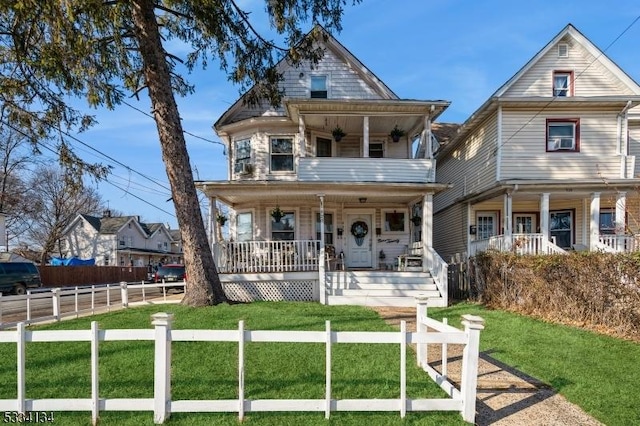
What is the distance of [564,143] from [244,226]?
1243 centimetres

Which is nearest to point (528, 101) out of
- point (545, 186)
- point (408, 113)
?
point (545, 186)

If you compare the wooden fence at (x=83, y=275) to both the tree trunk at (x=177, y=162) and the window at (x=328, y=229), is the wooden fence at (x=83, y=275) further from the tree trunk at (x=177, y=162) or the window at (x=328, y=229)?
the tree trunk at (x=177, y=162)

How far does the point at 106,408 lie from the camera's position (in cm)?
368

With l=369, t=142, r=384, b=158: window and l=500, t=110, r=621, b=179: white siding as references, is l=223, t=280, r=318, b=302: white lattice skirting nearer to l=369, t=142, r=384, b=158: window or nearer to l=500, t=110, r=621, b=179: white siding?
l=369, t=142, r=384, b=158: window

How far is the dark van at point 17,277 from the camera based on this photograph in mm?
17508

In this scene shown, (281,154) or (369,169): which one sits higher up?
(281,154)

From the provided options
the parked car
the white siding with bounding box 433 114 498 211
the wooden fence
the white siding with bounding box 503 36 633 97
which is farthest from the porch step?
Result: the wooden fence

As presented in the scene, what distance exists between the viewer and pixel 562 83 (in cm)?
1446

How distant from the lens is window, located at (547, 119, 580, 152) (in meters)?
14.0

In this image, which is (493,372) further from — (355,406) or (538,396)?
(355,406)

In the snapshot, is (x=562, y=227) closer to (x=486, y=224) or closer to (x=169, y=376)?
(x=486, y=224)

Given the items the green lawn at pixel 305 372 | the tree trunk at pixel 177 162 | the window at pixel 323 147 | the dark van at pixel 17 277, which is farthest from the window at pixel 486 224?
the dark van at pixel 17 277

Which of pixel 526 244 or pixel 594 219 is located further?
pixel 594 219

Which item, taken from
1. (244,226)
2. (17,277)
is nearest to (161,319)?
(244,226)
